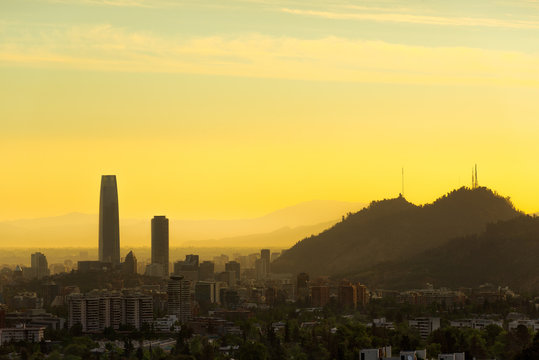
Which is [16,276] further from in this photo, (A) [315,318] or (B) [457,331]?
(B) [457,331]

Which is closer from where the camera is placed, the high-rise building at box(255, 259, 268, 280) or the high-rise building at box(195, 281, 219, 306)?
the high-rise building at box(195, 281, 219, 306)

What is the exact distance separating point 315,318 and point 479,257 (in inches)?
2438

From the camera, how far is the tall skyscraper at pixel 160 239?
183 meters

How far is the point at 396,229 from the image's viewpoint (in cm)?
18225

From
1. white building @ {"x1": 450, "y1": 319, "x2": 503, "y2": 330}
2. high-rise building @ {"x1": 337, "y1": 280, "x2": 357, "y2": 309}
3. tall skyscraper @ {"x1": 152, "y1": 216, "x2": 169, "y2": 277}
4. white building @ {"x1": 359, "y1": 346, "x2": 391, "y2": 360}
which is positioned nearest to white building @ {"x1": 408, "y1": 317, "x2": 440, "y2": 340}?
white building @ {"x1": 450, "y1": 319, "x2": 503, "y2": 330}

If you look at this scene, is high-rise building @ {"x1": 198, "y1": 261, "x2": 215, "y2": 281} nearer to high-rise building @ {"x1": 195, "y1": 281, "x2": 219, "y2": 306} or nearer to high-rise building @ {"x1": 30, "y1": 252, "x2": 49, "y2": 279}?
high-rise building @ {"x1": 30, "y1": 252, "x2": 49, "y2": 279}

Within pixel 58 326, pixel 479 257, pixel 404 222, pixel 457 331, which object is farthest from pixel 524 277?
pixel 457 331

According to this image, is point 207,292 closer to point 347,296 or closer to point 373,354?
point 347,296

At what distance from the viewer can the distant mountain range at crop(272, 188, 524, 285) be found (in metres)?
177

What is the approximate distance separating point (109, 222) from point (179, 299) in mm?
71330

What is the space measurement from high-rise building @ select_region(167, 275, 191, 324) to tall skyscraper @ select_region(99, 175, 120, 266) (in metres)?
64.4

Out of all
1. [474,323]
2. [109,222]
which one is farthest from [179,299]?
[109,222]

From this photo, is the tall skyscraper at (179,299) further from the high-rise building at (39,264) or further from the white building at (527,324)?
the high-rise building at (39,264)

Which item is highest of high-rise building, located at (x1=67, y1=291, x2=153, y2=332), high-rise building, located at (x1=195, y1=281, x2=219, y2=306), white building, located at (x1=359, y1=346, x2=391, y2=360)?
high-rise building, located at (x1=195, y1=281, x2=219, y2=306)
